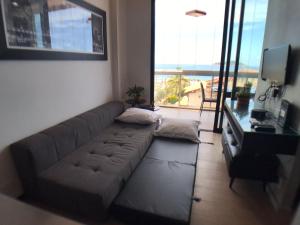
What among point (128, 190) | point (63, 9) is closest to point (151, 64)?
point (63, 9)

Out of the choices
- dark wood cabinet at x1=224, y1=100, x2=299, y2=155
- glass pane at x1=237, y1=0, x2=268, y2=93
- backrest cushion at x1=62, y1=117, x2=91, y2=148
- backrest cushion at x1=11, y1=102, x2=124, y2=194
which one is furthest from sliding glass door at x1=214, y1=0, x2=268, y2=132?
backrest cushion at x1=62, y1=117, x2=91, y2=148

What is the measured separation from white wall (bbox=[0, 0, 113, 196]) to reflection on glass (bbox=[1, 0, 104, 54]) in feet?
0.57

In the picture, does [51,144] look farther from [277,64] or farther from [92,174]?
[277,64]

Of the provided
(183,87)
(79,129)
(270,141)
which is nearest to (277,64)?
(270,141)

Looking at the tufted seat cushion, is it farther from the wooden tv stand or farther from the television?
the television

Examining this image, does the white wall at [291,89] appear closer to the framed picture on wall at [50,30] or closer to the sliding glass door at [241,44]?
the sliding glass door at [241,44]

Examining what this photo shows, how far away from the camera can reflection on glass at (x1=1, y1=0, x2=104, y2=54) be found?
5.11ft

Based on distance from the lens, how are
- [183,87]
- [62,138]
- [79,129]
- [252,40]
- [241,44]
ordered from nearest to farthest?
[62,138] → [79,129] → [252,40] → [241,44] → [183,87]

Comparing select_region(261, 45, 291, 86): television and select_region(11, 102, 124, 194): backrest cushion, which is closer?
select_region(11, 102, 124, 194): backrest cushion

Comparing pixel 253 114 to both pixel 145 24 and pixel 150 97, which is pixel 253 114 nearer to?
pixel 150 97

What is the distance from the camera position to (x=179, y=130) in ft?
8.21

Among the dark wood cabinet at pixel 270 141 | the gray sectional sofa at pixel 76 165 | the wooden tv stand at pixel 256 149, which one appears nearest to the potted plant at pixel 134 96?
the gray sectional sofa at pixel 76 165

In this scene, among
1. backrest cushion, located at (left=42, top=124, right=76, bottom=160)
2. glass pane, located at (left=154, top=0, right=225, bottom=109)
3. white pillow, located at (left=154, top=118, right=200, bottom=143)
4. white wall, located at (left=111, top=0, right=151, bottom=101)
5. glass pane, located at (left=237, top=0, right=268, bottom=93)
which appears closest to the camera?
backrest cushion, located at (left=42, top=124, right=76, bottom=160)

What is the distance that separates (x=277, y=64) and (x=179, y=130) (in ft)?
4.21
